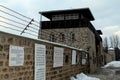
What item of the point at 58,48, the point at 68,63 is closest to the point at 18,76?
the point at 58,48

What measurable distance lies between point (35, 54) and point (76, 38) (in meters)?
18.9

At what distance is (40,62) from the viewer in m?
11.5

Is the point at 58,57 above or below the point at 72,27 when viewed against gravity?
below

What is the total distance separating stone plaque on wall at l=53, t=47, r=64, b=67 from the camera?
13.8 m

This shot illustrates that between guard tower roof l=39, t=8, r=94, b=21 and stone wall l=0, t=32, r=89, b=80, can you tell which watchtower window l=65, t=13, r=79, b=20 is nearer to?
guard tower roof l=39, t=8, r=94, b=21

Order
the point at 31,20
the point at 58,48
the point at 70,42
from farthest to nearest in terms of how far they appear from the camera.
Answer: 1. the point at 70,42
2. the point at 58,48
3. the point at 31,20

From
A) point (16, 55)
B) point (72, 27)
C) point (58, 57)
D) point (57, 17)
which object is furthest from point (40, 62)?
point (57, 17)

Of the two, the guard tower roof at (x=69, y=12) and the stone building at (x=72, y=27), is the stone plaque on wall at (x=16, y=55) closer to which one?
the stone building at (x=72, y=27)

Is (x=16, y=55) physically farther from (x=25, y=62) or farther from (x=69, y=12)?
(x=69, y=12)

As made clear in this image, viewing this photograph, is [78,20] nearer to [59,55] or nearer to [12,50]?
[59,55]

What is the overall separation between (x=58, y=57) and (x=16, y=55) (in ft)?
17.4

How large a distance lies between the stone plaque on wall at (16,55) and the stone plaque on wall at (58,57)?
405 cm

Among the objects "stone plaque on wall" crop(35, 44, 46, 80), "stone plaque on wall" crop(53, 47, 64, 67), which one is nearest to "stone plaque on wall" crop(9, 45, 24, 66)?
"stone plaque on wall" crop(35, 44, 46, 80)

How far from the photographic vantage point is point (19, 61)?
31.1 ft
